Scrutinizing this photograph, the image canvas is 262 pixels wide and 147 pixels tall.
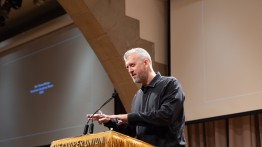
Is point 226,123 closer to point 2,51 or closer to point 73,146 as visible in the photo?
point 73,146

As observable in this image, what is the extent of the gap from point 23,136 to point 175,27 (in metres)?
3.29

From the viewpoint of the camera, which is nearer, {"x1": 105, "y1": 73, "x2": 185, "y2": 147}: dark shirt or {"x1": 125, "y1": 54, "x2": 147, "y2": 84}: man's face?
{"x1": 105, "y1": 73, "x2": 185, "y2": 147}: dark shirt

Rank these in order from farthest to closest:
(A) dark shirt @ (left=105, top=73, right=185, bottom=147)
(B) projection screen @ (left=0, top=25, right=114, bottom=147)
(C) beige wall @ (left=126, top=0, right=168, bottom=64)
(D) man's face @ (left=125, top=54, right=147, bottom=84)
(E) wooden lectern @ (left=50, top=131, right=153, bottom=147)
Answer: (B) projection screen @ (left=0, top=25, right=114, bottom=147), (C) beige wall @ (left=126, top=0, right=168, bottom=64), (D) man's face @ (left=125, top=54, right=147, bottom=84), (A) dark shirt @ (left=105, top=73, right=185, bottom=147), (E) wooden lectern @ (left=50, top=131, right=153, bottom=147)

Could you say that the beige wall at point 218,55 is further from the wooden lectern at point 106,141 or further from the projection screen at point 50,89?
the wooden lectern at point 106,141

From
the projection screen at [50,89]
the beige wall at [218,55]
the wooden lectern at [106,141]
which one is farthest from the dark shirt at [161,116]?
the projection screen at [50,89]

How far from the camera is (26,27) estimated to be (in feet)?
27.1

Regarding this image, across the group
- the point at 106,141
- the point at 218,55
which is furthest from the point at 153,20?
the point at 106,141

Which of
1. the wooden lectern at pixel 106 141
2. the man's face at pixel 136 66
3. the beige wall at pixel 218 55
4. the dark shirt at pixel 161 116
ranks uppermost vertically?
the beige wall at pixel 218 55

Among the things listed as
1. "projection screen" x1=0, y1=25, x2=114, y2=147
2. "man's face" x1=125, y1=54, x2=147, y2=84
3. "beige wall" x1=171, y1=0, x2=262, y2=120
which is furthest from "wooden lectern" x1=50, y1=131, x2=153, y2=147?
"projection screen" x1=0, y1=25, x2=114, y2=147

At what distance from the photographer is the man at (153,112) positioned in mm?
2408

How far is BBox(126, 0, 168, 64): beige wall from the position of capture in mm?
5340

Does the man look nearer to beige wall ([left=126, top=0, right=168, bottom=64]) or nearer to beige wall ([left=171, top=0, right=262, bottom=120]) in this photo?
beige wall ([left=171, top=0, right=262, bottom=120])

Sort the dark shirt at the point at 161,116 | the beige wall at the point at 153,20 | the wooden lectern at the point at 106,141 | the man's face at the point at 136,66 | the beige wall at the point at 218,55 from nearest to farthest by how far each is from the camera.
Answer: the wooden lectern at the point at 106,141
the dark shirt at the point at 161,116
the man's face at the point at 136,66
the beige wall at the point at 218,55
the beige wall at the point at 153,20

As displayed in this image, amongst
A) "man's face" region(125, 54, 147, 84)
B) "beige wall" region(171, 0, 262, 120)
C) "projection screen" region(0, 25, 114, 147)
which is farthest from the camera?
"projection screen" region(0, 25, 114, 147)
